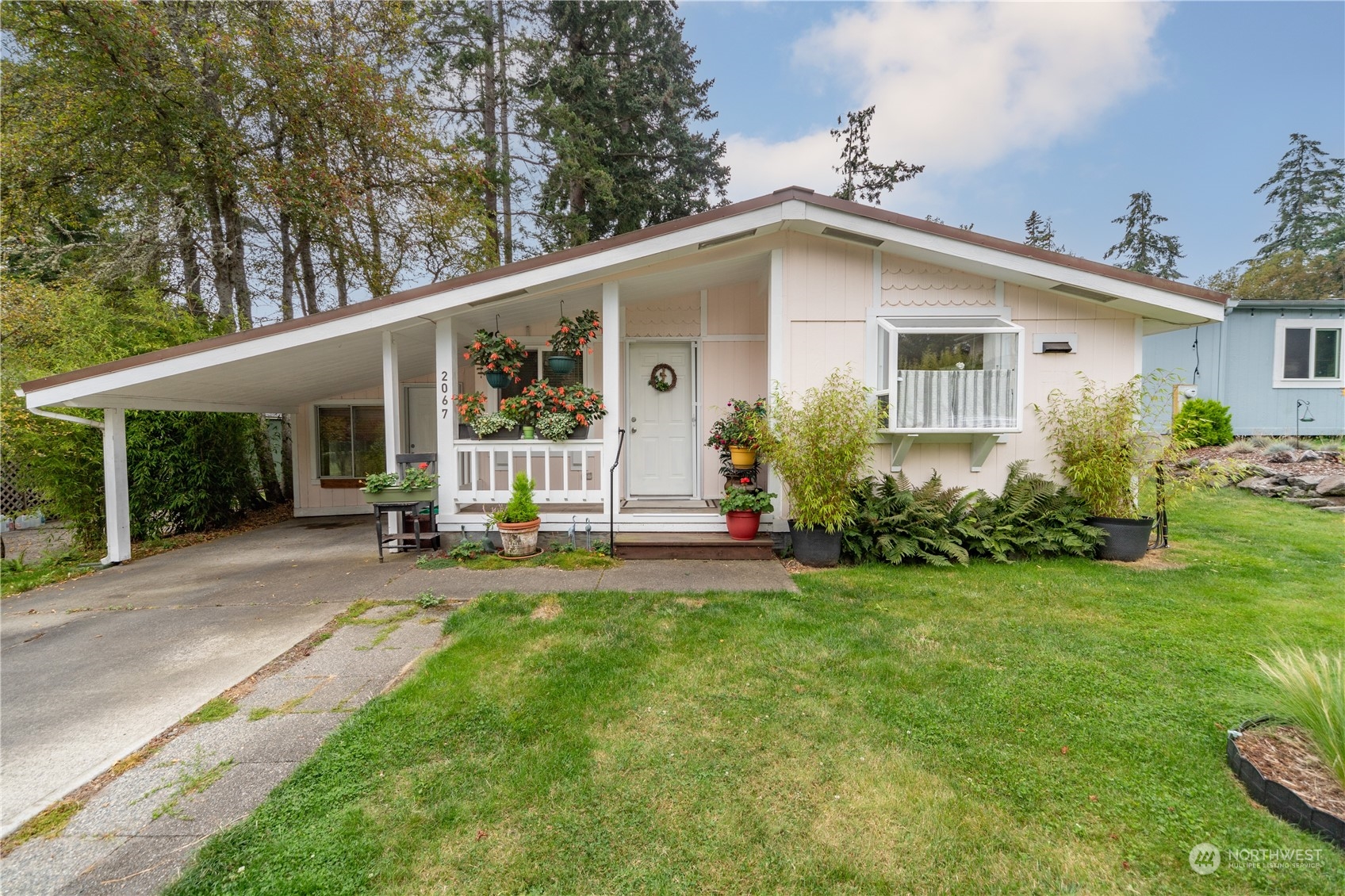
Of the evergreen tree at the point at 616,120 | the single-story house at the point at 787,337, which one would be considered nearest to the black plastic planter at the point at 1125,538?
the single-story house at the point at 787,337

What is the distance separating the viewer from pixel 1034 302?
542cm

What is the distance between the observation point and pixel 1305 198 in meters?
24.0

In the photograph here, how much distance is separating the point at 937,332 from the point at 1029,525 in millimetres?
2158

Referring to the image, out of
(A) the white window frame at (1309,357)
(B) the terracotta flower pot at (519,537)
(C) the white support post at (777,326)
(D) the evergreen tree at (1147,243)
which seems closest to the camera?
(B) the terracotta flower pot at (519,537)

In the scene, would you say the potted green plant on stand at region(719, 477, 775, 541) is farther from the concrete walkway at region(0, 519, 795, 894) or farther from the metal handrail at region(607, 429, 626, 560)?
the metal handrail at region(607, 429, 626, 560)

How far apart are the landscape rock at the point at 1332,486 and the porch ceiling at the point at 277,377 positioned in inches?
476

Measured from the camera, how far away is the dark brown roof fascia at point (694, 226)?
4766 millimetres

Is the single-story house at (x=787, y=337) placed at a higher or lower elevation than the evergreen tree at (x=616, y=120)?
lower

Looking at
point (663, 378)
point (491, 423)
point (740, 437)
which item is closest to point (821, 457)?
point (740, 437)

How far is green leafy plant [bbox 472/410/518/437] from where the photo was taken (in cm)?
562

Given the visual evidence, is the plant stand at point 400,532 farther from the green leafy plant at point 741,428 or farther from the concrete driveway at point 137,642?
the green leafy plant at point 741,428

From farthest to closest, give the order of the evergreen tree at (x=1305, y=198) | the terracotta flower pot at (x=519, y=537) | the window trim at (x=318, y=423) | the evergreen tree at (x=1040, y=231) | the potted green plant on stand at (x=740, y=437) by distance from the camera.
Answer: the evergreen tree at (x=1040, y=231)
the evergreen tree at (x=1305, y=198)
the window trim at (x=318, y=423)
the potted green plant on stand at (x=740, y=437)
the terracotta flower pot at (x=519, y=537)

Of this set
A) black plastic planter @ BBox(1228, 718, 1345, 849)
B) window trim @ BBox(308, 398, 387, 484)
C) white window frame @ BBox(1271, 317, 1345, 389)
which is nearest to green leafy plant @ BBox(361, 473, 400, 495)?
window trim @ BBox(308, 398, 387, 484)

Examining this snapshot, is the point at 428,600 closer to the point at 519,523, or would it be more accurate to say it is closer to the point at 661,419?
the point at 519,523
